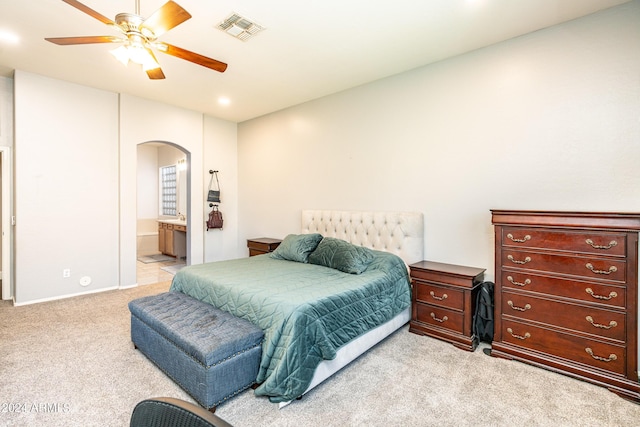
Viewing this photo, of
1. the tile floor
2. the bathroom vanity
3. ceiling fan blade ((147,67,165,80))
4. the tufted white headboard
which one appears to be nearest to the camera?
ceiling fan blade ((147,67,165,80))

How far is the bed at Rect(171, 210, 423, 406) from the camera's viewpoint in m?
2.11

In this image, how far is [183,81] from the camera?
4.14 metres

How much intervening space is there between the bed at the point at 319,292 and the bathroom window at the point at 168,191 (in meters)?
5.10

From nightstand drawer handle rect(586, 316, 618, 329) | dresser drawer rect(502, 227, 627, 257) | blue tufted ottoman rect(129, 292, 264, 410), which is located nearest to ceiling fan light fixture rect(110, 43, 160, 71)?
blue tufted ottoman rect(129, 292, 264, 410)

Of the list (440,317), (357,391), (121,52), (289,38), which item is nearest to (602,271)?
(440,317)

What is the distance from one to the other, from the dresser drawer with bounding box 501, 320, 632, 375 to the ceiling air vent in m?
3.48

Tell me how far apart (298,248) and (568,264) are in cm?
267

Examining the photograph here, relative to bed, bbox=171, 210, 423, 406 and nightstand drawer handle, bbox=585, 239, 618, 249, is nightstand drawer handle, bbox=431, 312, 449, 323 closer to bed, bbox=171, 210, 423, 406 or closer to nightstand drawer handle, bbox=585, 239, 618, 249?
bed, bbox=171, 210, 423, 406

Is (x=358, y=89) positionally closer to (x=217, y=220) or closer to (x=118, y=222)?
(x=217, y=220)

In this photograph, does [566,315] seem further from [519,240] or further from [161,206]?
[161,206]

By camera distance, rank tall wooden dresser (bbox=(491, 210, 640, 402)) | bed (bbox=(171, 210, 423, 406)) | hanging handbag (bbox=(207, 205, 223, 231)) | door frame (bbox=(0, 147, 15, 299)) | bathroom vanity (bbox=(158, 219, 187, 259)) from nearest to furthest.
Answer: bed (bbox=(171, 210, 423, 406)), tall wooden dresser (bbox=(491, 210, 640, 402)), door frame (bbox=(0, 147, 15, 299)), hanging handbag (bbox=(207, 205, 223, 231)), bathroom vanity (bbox=(158, 219, 187, 259))

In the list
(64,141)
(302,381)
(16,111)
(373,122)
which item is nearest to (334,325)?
(302,381)

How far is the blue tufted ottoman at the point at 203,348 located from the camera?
1.98 meters

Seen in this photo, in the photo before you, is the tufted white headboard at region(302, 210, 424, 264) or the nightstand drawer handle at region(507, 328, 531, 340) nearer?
the nightstand drawer handle at region(507, 328, 531, 340)
